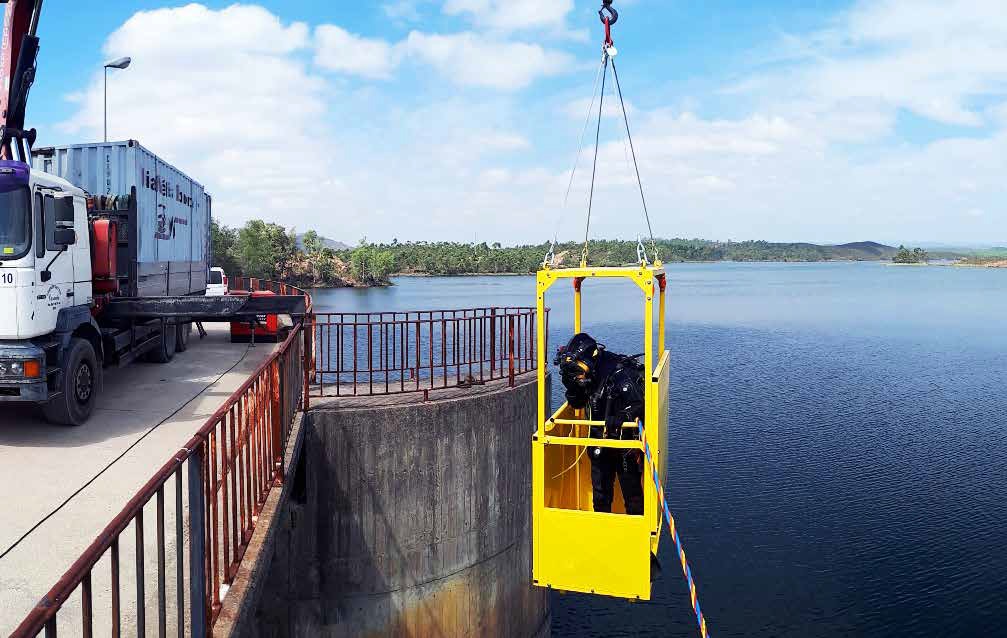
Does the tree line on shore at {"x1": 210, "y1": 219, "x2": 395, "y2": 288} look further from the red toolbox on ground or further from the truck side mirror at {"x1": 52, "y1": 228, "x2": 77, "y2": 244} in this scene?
the truck side mirror at {"x1": 52, "y1": 228, "x2": 77, "y2": 244}

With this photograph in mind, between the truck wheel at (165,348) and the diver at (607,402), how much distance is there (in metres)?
9.65

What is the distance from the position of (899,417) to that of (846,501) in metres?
8.84

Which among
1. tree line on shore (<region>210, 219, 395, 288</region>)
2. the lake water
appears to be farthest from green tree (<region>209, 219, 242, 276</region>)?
the lake water

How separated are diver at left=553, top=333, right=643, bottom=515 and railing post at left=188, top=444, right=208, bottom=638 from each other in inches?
142

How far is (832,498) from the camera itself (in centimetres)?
1991

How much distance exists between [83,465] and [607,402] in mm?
5433

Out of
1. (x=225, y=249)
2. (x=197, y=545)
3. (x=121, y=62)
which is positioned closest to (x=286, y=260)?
(x=225, y=249)

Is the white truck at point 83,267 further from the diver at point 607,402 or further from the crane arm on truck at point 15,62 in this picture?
the diver at point 607,402

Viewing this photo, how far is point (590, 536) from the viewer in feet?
22.1

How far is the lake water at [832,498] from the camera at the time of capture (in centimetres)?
1548

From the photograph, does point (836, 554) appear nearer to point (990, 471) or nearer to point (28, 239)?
point (990, 471)

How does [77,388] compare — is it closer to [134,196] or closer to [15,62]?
[134,196]

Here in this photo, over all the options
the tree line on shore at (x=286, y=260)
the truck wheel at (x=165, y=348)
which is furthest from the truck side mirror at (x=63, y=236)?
the tree line on shore at (x=286, y=260)

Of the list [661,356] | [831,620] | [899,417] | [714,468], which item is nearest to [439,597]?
[661,356]
